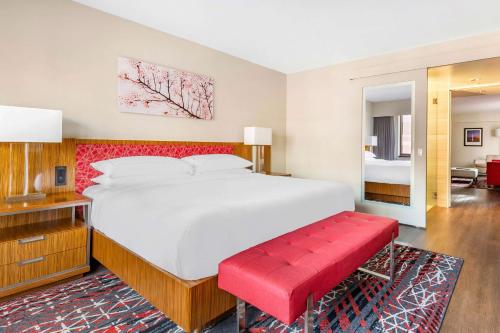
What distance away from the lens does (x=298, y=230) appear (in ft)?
6.83

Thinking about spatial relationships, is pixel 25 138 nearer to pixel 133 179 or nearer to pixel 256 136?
pixel 133 179

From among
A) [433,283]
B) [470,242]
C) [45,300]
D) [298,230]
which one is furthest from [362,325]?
[470,242]

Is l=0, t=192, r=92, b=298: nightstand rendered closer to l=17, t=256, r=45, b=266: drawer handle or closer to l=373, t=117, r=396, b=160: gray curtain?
l=17, t=256, r=45, b=266: drawer handle

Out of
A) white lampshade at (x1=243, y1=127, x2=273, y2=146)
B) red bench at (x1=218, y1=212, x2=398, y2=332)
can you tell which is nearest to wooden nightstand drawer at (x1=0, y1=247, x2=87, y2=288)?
red bench at (x1=218, y1=212, x2=398, y2=332)

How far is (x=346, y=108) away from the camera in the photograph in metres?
4.49

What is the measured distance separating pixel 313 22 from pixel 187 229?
274cm

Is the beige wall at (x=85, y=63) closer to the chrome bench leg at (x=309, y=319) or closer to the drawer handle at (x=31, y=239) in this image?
the drawer handle at (x=31, y=239)

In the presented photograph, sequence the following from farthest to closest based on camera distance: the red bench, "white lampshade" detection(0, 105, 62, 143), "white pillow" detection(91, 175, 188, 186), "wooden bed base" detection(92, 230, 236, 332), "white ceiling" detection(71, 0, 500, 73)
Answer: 1. "white ceiling" detection(71, 0, 500, 73)
2. "white pillow" detection(91, 175, 188, 186)
3. "white lampshade" detection(0, 105, 62, 143)
4. "wooden bed base" detection(92, 230, 236, 332)
5. the red bench

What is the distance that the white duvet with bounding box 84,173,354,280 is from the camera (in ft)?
4.91

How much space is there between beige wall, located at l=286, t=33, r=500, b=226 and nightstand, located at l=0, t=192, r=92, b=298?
11.7 ft

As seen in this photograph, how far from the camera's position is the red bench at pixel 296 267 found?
1.29m

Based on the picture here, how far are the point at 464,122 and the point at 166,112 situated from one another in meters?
10.8

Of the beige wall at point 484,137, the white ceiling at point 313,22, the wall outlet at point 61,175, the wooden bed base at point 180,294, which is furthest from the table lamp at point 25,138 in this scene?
the beige wall at point 484,137

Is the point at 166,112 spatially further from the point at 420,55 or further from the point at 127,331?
the point at 420,55
